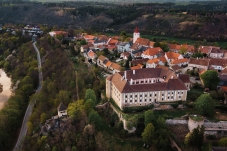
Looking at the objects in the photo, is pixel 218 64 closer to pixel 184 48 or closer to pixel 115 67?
pixel 184 48

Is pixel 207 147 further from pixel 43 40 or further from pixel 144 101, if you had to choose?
pixel 43 40

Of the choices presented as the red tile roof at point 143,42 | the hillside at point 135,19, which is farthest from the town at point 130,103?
the hillside at point 135,19

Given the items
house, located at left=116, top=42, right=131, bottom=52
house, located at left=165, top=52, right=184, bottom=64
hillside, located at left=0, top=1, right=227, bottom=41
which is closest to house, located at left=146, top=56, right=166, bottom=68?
house, located at left=165, top=52, right=184, bottom=64

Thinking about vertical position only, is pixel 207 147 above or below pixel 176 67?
below

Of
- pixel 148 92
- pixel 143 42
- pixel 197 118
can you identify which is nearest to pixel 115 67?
pixel 148 92

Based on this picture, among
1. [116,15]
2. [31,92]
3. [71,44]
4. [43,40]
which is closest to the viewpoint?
[31,92]

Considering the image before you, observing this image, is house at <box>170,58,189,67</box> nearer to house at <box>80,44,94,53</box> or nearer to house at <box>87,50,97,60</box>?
house at <box>87,50,97,60</box>

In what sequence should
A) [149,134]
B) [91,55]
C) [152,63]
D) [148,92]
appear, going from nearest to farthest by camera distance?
[149,134] < [148,92] < [152,63] < [91,55]

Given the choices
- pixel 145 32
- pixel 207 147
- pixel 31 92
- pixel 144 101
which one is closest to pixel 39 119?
pixel 31 92

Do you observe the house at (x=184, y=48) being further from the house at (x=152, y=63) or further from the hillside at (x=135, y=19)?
the hillside at (x=135, y=19)

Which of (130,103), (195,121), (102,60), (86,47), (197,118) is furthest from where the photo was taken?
(86,47)

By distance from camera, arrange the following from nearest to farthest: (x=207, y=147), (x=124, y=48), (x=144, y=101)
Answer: (x=207, y=147), (x=144, y=101), (x=124, y=48)
